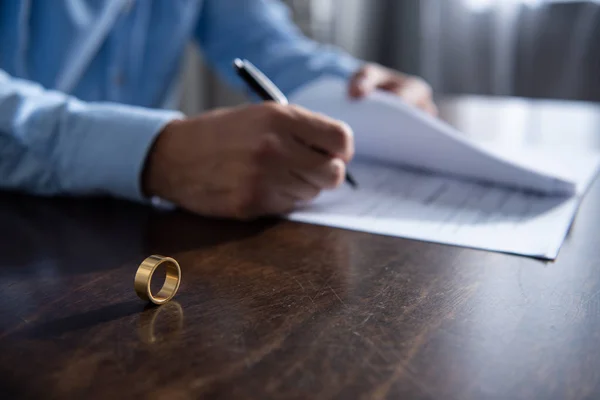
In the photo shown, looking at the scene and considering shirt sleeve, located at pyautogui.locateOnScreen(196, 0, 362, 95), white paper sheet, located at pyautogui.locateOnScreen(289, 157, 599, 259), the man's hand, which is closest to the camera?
white paper sheet, located at pyautogui.locateOnScreen(289, 157, 599, 259)

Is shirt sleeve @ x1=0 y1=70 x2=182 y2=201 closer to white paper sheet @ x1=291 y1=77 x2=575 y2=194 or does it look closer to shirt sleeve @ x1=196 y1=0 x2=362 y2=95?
white paper sheet @ x1=291 y1=77 x2=575 y2=194

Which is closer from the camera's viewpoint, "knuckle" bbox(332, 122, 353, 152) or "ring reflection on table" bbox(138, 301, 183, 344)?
"ring reflection on table" bbox(138, 301, 183, 344)

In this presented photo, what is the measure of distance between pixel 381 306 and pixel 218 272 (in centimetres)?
13

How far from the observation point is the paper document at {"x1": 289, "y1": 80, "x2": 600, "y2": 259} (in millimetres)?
561

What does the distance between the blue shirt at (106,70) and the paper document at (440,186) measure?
201mm

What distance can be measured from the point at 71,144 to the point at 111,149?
0.05 m

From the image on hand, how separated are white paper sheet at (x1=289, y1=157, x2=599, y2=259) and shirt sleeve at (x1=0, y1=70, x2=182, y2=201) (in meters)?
0.18

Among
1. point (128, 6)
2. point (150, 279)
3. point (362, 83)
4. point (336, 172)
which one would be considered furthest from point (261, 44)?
point (150, 279)

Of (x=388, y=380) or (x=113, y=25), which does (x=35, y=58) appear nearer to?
(x=113, y=25)

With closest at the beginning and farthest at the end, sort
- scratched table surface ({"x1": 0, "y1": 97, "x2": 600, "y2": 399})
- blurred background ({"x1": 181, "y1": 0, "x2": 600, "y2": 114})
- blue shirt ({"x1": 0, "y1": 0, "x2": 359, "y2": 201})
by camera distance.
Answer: scratched table surface ({"x1": 0, "y1": 97, "x2": 600, "y2": 399}), blue shirt ({"x1": 0, "y1": 0, "x2": 359, "y2": 201}), blurred background ({"x1": 181, "y1": 0, "x2": 600, "y2": 114})

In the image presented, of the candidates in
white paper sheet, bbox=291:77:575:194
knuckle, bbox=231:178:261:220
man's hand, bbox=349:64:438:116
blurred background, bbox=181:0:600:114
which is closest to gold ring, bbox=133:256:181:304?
knuckle, bbox=231:178:261:220

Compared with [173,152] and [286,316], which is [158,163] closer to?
[173,152]

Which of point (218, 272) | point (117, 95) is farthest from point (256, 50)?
point (218, 272)

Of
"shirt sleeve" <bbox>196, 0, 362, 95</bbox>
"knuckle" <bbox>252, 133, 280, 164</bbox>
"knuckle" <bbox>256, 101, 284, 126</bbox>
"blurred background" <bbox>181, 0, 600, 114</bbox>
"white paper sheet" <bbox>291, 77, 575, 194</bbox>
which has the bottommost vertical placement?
"blurred background" <bbox>181, 0, 600, 114</bbox>
